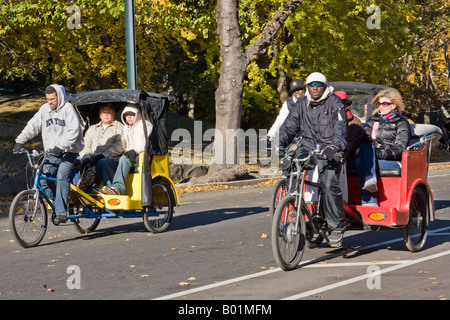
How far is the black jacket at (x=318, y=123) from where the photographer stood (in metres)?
8.07

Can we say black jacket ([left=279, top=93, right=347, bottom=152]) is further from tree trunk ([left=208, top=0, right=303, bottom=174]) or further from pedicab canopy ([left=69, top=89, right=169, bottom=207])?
tree trunk ([left=208, top=0, right=303, bottom=174])

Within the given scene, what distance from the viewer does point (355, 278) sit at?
7301mm

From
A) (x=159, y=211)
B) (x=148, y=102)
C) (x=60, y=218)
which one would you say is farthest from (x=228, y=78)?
(x=60, y=218)

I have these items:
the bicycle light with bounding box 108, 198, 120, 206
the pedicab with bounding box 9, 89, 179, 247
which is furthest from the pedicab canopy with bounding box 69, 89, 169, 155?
the bicycle light with bounding box 108, 198, 120, 206

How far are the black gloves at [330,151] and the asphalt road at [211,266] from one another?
44.6 inches

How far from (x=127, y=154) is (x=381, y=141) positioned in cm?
350

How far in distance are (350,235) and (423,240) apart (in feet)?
4.83

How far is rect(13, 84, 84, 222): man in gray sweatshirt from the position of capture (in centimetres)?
968

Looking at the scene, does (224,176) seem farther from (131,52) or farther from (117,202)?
(117,202)

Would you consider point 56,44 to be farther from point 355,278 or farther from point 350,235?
point 355,278

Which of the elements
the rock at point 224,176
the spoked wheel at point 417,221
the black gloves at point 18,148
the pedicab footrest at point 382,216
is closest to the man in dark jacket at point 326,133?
the pedicab footrest at point 382,216

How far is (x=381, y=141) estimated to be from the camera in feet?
29.3

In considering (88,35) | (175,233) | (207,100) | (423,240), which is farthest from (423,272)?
(207,100)

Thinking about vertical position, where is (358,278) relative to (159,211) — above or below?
below
